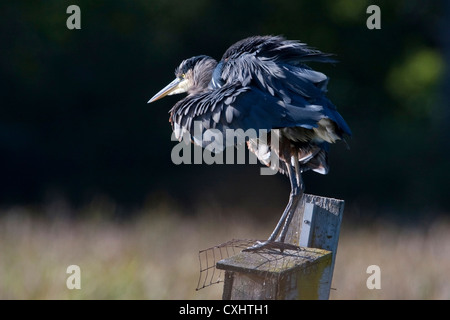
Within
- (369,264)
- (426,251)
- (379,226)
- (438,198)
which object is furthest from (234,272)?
(438,198)

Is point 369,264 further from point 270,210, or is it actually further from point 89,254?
point 270,210

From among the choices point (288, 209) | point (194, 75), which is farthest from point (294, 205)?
point (194, 75)

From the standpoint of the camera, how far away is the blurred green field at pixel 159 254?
474 cm

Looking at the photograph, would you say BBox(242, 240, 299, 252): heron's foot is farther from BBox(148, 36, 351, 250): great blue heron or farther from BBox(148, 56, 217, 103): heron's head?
BBox(148, 56, 217, 103): heron's head

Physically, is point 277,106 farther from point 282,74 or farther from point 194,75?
point 194,75

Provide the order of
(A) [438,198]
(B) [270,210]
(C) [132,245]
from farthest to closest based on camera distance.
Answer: (A) [438,198], (B) [270,210], (C) [132,245]

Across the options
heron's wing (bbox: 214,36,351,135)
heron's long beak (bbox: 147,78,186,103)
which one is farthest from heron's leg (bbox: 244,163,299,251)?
heron's long beak (bbox: 147,78,186,103)

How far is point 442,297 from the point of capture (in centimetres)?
474

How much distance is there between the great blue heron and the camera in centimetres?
326

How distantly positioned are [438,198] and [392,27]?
256 centimetres

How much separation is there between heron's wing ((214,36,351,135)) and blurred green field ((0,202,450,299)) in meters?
1.75

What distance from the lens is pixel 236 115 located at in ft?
10.8

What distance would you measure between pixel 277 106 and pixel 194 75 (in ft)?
3.83

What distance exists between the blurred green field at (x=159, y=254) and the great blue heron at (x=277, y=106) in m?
1.44
